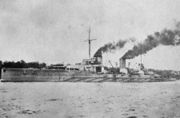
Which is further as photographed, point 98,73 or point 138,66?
point 138,66

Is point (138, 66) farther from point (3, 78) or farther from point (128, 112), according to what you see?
point (128, 112)

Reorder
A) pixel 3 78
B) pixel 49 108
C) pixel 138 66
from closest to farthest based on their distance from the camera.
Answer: pixel 49 108 < pixel 3 78 < pixel 138 66

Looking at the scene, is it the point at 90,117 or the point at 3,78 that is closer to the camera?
the point at 90,117

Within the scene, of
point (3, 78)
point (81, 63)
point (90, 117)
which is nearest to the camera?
point (90, 117)

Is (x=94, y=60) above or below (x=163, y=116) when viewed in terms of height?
above

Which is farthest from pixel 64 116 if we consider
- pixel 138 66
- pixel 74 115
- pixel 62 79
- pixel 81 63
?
pixel 138 66

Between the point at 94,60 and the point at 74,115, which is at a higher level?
the point at 94,60

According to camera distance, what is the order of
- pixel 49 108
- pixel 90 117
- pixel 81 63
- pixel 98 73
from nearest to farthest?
1. pixel 90 117
2. pixel 49 108
3. pixel 98 73
4. pixel 81 63

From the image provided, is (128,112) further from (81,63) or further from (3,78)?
(81,63)

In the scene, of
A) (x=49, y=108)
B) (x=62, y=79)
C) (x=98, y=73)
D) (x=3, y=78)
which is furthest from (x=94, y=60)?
(x=49, y=108)
